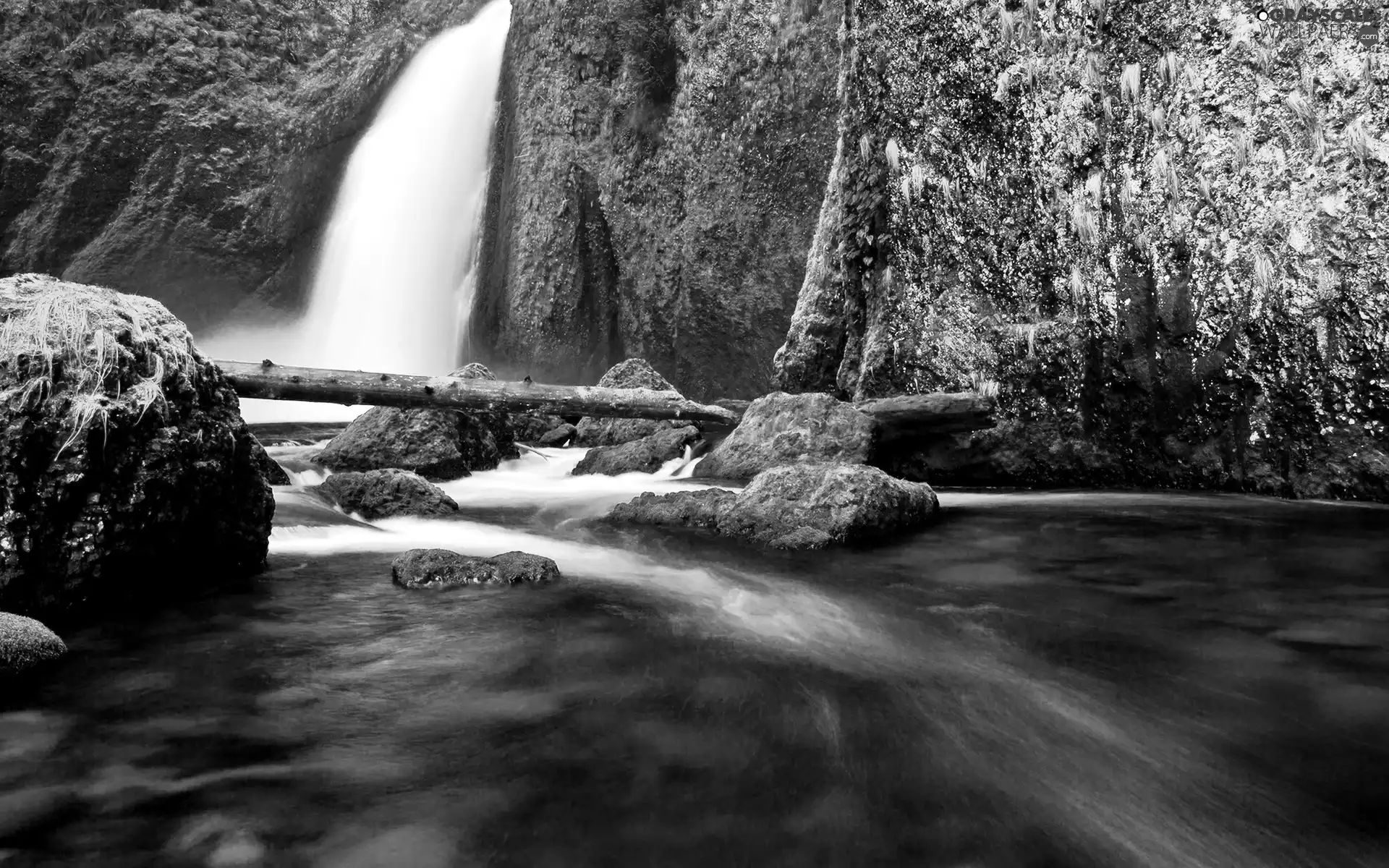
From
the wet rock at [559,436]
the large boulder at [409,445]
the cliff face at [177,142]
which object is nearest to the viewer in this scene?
the large boulder at [409,445]

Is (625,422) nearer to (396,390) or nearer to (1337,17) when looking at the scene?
(396,390)

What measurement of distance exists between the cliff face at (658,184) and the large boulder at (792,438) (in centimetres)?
648

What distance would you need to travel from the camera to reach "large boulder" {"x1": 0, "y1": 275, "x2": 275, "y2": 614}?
337 centimetres

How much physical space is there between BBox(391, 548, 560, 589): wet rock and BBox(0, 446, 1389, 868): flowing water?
144 millimetres

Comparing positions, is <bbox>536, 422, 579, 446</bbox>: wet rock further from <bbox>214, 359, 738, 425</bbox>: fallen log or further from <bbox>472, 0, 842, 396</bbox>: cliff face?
<bbox>472, 0, 842, 396</bbox>: cliff face

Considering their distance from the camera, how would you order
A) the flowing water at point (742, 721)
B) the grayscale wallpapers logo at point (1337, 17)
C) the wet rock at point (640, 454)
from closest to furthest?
the flowing water at point (742, 721)
the grayscale wallpapers logo at point (1337, 17)
the wet rock at point (640, 454)

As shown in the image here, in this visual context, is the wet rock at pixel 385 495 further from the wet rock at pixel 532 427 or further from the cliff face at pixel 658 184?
the cliff face at pixel 658 184

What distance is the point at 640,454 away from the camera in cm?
912

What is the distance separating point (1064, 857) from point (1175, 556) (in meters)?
3.34

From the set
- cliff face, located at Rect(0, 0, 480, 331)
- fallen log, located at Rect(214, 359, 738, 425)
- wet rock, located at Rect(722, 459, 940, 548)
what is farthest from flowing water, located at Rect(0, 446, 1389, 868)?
cliff face, located at Rect(0, 0, 480, 331)

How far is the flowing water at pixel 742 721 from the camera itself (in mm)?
1882

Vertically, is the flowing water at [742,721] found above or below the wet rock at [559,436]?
below

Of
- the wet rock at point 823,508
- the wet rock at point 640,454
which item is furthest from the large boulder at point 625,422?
the wet rock at point 823,508

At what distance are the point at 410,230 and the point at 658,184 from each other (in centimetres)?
814
